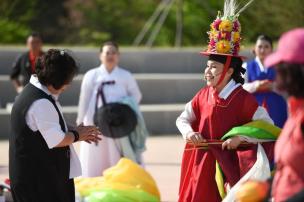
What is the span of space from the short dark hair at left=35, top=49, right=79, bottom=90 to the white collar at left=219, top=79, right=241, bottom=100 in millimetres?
1169

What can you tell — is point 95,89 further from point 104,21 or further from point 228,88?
point 104,21

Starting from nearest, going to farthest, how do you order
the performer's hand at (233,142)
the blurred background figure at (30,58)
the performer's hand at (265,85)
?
the performer's hand at (233,142) → the performer's hand at (265,85) → the blurred background figure at (30,58)

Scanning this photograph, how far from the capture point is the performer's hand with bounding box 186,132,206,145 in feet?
21.4

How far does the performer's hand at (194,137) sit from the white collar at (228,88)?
33cm

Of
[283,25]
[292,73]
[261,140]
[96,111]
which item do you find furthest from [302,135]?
[283,25]

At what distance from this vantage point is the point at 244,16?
70.9 ft

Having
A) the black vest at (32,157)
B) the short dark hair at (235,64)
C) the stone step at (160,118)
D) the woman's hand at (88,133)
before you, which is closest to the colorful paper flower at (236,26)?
the short dark hair at (235,64)

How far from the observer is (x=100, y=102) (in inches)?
416

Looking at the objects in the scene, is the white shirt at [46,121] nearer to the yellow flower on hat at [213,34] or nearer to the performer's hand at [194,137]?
the performer's hand at [194,137]

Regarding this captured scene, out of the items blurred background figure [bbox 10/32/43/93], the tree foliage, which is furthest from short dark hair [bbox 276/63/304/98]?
the tree foliage

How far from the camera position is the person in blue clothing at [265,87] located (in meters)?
9.95

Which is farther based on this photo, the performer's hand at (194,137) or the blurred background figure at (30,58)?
the blurred background figure at (30,58)

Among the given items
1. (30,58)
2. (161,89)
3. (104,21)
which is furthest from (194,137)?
(104,21)

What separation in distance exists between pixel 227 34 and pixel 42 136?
1681mm
